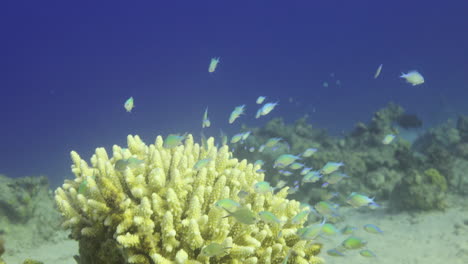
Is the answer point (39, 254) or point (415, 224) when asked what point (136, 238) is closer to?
point (39, 254)

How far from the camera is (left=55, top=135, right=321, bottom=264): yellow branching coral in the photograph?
2.67 m

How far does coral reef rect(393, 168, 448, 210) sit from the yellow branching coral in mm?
6915

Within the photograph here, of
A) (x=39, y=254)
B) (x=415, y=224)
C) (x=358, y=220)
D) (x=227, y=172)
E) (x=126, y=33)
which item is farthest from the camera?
(x=126, y=33)

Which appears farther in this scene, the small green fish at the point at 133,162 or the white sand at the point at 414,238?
the white sand at the point at 414,238

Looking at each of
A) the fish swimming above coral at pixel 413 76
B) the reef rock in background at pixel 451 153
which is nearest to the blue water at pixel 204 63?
the reef rock in background at pixel 451 153

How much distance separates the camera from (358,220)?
8.95 meters

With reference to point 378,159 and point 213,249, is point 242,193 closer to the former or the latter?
point 213,249

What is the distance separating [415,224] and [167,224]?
26.3ft

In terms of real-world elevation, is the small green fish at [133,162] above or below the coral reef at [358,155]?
below

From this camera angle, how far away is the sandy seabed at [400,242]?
644 centimetres

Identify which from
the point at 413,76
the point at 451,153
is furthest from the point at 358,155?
the point at 413,76

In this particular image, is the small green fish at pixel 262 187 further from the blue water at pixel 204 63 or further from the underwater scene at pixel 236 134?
the blue water at pixel 204 63

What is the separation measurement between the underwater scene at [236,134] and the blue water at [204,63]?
852 millimetres

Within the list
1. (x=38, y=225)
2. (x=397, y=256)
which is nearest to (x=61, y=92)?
(x=38, y=225)
